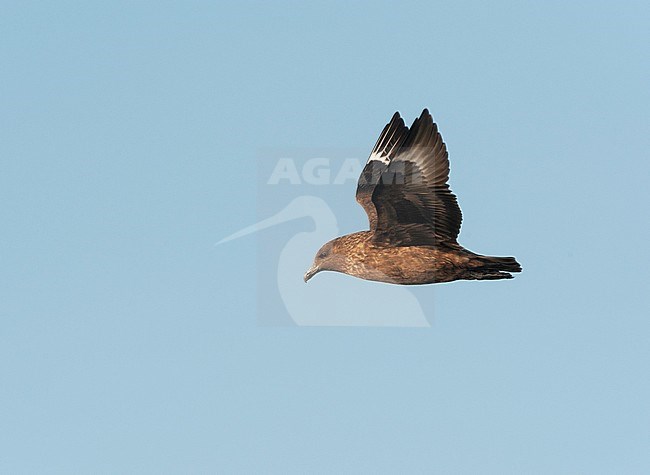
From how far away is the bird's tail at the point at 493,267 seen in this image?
13.7 meters

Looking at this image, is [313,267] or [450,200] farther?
[313,267]

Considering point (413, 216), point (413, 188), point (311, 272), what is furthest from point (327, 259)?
point (413, 188)

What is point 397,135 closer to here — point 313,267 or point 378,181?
point 378,181

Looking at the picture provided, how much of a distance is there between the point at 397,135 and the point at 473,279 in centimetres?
226

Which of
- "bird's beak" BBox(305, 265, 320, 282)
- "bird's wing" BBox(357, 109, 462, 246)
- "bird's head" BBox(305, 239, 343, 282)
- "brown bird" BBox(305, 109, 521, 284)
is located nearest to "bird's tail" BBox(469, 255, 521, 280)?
"brown bird" BBox(305, 109, 521, 284)

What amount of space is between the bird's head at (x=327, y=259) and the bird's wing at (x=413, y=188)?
0.81 meters

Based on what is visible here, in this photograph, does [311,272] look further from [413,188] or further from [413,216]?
[413,188]

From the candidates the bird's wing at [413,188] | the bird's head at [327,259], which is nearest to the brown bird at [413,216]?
the bird's wing at [413,188]

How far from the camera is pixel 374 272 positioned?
14.4 metres

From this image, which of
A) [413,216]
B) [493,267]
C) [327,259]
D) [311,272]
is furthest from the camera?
[311,272]

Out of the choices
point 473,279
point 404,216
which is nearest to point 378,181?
point 404,216

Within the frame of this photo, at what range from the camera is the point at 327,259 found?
15.0 m

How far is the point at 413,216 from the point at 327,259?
1604mm

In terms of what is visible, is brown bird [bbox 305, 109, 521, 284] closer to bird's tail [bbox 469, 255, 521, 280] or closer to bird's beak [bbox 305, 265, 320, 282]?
bird's tail [bbox 469, 255, 521, 280]
